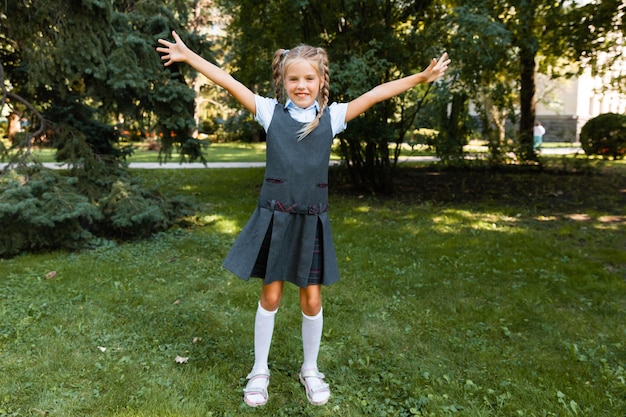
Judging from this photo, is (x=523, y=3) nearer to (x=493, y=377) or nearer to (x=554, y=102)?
(x=493, y=377)

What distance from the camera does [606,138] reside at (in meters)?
16.7

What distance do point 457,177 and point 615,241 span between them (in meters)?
5.93

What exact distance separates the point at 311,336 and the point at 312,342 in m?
0.04

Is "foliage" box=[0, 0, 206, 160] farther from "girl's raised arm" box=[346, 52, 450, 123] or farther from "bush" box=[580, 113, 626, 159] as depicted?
"bush" box=[580, 113, 626, 159]

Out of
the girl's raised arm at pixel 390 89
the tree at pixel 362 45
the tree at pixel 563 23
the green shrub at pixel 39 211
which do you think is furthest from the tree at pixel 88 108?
the tree at pixel 563 23

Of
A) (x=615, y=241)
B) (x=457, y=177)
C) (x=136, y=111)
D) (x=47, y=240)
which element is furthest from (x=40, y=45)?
(x=457, y=177)

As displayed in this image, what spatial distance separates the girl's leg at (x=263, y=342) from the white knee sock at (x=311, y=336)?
194mm

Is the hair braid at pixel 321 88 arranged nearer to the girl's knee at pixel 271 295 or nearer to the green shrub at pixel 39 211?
A: the girl's knee at pixel 271 295

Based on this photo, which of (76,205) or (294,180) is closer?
(294,180)

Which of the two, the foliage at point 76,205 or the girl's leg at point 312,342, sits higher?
the foliage at point 76,205

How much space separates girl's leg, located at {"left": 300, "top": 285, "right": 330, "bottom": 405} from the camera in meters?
2.91

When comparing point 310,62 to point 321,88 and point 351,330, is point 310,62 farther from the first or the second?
point 351,330

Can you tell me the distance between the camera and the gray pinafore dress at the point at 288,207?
2.75 meters

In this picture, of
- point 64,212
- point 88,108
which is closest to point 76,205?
point 64,212
